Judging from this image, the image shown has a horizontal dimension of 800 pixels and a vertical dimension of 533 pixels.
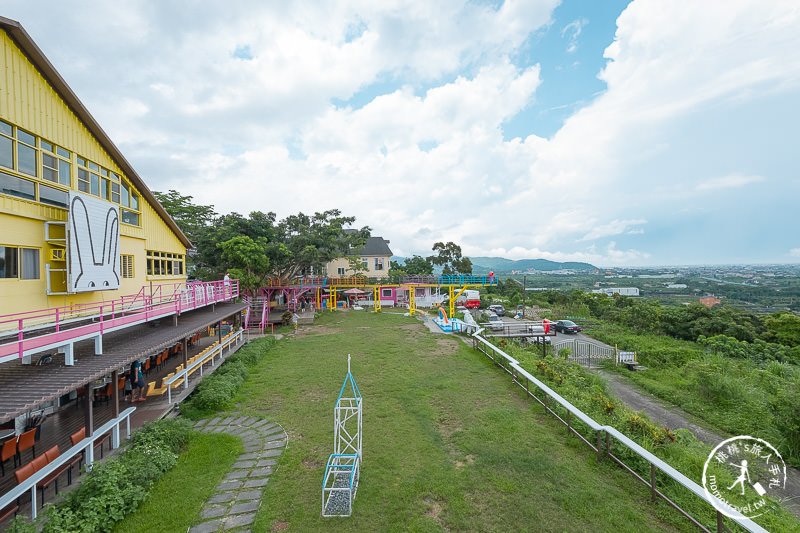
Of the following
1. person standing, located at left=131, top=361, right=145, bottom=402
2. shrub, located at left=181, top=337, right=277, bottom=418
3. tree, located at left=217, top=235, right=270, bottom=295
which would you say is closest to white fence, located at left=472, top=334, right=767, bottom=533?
shrub, located at left=181, top=337, right=277, bottom=418

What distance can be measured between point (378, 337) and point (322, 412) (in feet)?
35.7

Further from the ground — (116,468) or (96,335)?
(96,335)

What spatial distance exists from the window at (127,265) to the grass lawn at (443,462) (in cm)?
612

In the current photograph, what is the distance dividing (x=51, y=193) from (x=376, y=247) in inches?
1497

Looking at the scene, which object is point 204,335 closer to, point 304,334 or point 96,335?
point 304,334

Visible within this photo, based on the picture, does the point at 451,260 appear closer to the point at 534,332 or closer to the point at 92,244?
the point at 534,332

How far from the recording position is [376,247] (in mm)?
46719

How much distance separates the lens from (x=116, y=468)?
20.3 feet

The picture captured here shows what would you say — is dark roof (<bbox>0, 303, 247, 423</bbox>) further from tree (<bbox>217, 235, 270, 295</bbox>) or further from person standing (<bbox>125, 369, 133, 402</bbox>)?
tree (<bbox>217, 235, 270, 295</bbox>)

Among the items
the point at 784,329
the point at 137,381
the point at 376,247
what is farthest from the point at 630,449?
the point at 376,247

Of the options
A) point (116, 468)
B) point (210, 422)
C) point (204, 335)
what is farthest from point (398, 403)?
point (204, 335)

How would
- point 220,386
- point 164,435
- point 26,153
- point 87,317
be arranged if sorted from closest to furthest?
point 164,435, point 26,153, point 87,317, point 220,386

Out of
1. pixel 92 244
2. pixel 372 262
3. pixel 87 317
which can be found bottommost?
pixel 87 317

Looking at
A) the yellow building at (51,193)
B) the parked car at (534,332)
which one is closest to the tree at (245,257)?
the yellow building at (51,193)
